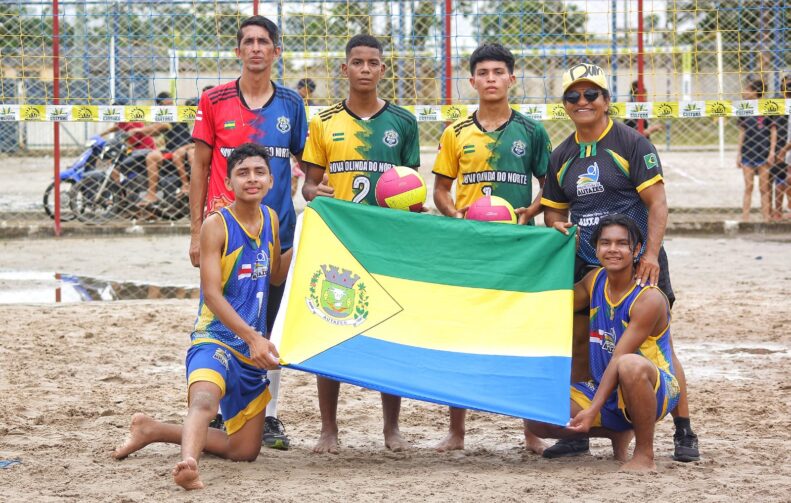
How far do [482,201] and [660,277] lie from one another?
3.22ft

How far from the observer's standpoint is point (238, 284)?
5.51 m

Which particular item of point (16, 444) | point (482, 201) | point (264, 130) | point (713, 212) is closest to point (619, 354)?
point (482, 201)

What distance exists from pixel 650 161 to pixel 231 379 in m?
2.30

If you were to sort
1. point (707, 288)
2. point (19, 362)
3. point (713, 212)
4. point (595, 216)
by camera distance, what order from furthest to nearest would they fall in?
point (713, 212) < point (707, 288) < point (19, 362) < point (595, 216)

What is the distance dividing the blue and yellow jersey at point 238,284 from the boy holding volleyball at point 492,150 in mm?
1159

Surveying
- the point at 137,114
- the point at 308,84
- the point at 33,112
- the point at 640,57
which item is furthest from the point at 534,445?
the point at 33,112

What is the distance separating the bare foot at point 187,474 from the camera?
4.82 m

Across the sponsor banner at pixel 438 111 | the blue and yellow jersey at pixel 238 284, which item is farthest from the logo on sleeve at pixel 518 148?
the sponsor banner at pixel 438 111

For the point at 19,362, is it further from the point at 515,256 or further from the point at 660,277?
the point at 660,277

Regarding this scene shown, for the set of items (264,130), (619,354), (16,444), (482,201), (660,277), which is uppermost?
(264,130)

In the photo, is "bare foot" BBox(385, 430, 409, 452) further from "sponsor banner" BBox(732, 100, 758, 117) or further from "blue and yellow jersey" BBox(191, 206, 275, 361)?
"sponsor banner" BBox(732, 100, 758, 117)

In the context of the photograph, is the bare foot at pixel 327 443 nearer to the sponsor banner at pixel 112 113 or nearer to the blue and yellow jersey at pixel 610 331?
the blue and yellow jersey at pixel 610 331

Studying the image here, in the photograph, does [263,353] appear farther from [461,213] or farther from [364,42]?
[364,42]

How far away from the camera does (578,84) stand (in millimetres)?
5551
